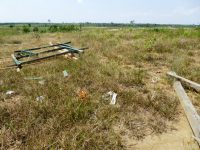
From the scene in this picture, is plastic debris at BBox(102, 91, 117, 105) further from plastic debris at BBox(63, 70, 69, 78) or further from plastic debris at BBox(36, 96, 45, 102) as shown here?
plastic debris at BBox(63, 70, 69, 78)

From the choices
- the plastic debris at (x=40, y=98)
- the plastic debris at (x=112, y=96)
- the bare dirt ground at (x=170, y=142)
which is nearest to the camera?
the bare dirt ground at (x=170, y=142)

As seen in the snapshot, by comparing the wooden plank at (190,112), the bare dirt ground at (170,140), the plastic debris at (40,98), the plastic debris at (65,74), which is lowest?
the plastic debris at (65,74)

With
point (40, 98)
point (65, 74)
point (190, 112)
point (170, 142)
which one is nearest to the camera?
point (170, 142)

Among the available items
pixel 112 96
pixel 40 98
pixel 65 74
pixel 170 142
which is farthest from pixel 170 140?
pixel 65 74

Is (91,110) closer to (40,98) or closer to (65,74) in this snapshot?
(40,98)

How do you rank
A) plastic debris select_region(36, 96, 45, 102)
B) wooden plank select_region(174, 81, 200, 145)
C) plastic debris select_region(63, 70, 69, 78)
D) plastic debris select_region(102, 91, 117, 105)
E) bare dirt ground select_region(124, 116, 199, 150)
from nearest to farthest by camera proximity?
bare dirt ground select_region(124, 116, 199, 150)
wooden plank select_region(174, 81, 200, 145)
plastic debris select_region(36, 96, 45, 102)
plastic debris select_region(102, 91, 117, 105)
plastic debris select_region(63, 70, 69, 78)

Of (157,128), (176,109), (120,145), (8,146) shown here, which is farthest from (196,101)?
(8,146)

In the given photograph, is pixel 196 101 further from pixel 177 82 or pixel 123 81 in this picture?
pixel 123 81

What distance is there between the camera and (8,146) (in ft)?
9.86

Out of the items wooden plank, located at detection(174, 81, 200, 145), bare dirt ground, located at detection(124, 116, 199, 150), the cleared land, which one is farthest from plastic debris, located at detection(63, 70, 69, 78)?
bare dirt ground, located at detection(124, 116, 199, 150)

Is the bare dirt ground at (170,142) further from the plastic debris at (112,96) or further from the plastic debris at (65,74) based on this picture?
the plastic debris at (65,74)

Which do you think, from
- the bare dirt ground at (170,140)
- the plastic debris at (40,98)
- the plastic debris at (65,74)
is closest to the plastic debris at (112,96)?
the bare dirt ground at (170,140)

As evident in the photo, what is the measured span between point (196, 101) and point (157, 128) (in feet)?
4.50

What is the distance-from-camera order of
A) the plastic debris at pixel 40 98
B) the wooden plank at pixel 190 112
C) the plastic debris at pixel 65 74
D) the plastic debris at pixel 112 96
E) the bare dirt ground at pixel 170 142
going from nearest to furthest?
the bare dirt ground at pixel 170 142, the wooden plank at pixel 190 112, the plastic debris at pixel 40 98, the plastic debris at pixel 112 96, the plastic debris at pixel 65 74
